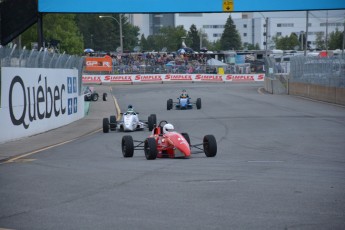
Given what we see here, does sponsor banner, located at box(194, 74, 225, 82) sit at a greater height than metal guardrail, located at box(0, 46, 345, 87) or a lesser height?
lesser

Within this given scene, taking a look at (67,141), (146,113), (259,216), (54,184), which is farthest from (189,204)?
(146,113)

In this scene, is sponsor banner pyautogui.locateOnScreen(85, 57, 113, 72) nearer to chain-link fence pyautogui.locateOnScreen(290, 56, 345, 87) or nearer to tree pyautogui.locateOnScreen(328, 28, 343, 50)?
chain-link fence pyautogui.locateOnScreen(290, 56, 345, 87)

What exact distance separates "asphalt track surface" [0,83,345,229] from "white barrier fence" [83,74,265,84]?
51.8 m

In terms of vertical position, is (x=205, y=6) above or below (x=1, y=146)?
above

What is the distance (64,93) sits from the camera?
29359 mm

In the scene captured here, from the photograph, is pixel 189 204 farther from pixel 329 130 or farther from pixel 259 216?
pixel 329 130

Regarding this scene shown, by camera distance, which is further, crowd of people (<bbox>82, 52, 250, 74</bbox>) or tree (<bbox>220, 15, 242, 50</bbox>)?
tree (<bbox>220, 15, 242, 50</bbox>)

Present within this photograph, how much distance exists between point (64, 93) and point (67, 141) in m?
7.30

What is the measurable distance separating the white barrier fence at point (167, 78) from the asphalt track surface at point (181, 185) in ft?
170

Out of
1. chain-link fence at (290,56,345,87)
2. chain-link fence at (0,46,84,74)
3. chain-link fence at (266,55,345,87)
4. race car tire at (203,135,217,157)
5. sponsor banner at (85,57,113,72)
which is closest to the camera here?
race car tire at (203,135,217,157)

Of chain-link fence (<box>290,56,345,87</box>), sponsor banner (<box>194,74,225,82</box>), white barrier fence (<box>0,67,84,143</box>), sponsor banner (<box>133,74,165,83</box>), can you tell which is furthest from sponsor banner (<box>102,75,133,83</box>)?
white barrier fence (<box>0,67,84,143</box>)

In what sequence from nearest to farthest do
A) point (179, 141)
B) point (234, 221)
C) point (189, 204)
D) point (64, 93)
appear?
point (234, 221) < point (189, 204) < point (179, 141) < point (64, 93)

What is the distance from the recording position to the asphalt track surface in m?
8.59

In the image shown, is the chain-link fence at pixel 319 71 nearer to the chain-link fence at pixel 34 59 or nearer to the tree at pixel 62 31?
the chain-link fence at pixel 34 59
